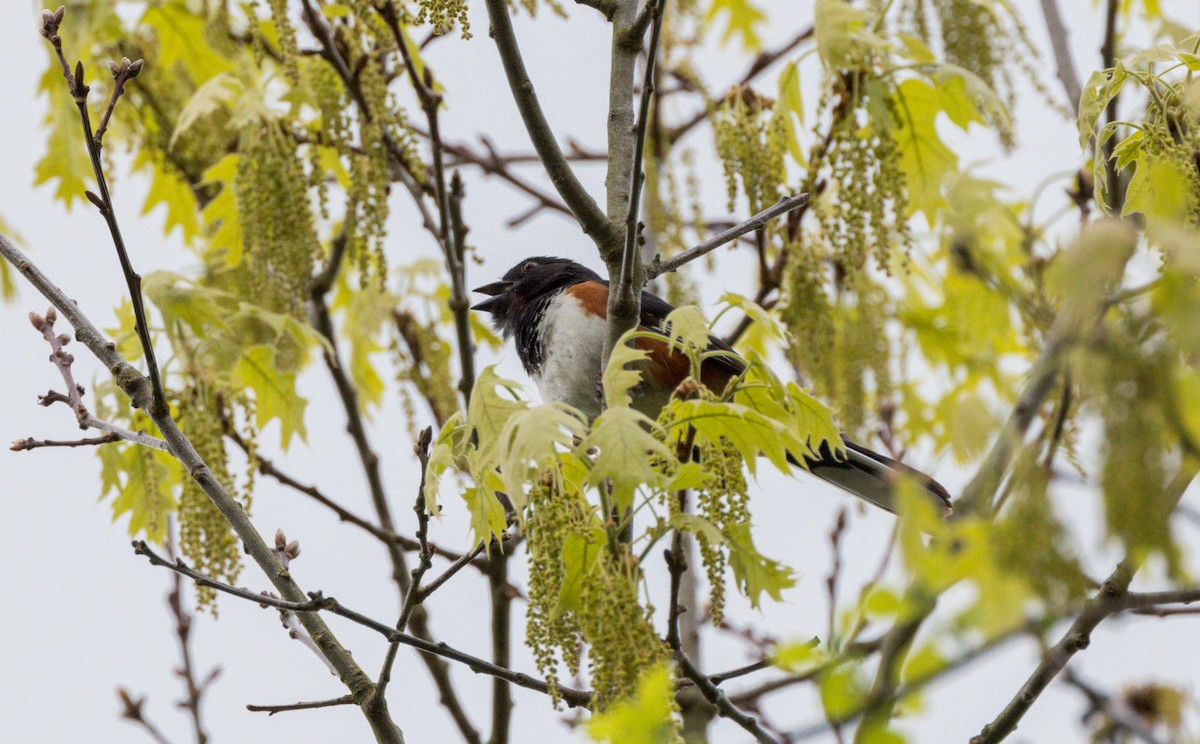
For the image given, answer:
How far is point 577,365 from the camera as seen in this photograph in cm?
382

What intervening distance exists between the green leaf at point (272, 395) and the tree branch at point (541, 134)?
141cm

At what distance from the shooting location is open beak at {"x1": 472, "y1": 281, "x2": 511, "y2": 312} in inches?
174

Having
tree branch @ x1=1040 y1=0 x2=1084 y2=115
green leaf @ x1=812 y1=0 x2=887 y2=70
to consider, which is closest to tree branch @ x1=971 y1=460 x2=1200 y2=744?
green leaf @ x1=812 y1=0 x2=887 y2=70

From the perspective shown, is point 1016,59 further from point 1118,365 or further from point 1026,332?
point 1118,365

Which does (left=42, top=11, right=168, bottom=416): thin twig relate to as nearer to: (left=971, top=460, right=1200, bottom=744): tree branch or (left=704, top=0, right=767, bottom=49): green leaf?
(left=971, top=460, right=1200, bottom=744): tree branch

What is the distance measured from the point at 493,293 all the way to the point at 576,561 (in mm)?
2520

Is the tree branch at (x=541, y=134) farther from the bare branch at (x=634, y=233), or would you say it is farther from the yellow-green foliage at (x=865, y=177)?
the yellow-green foliage at (x=865, y=177)

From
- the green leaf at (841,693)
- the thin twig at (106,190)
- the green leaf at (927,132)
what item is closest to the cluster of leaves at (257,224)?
the thin twig at (106,190)

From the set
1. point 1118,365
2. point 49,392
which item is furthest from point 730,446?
point 49,392

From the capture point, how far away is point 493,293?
14.6 ft

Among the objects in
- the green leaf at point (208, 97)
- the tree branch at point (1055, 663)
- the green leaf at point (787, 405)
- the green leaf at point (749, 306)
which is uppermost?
the green leaf at point (208, 97)

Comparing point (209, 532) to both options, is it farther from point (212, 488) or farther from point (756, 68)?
point (756, 68)

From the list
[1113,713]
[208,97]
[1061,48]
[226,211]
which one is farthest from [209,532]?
[1061,48]

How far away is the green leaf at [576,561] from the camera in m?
1.99
